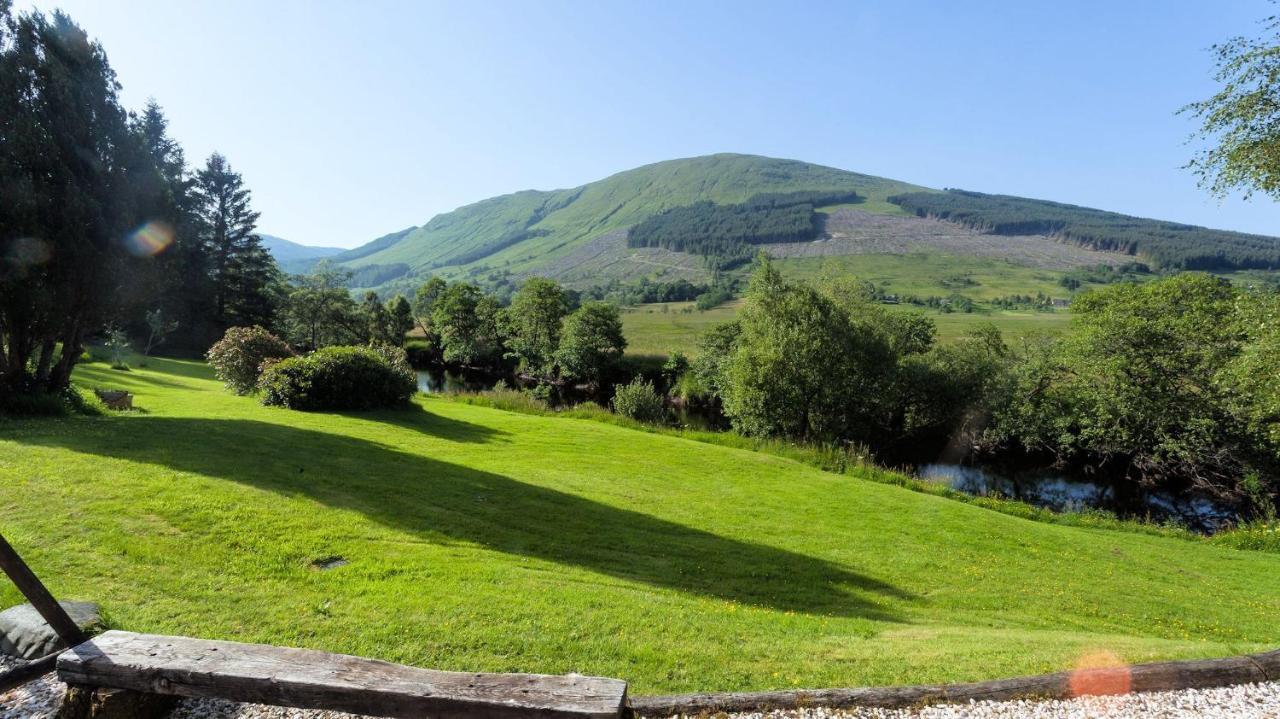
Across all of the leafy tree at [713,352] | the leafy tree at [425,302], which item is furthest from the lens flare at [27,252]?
the leafy tree at [425,302]

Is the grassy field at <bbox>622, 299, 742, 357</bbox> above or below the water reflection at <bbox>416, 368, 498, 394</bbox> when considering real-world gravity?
above

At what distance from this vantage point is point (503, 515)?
12844mm

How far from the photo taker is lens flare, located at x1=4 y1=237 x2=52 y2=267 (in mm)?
15383

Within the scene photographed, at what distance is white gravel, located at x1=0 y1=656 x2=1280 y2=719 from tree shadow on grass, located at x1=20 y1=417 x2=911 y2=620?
14.1 ft

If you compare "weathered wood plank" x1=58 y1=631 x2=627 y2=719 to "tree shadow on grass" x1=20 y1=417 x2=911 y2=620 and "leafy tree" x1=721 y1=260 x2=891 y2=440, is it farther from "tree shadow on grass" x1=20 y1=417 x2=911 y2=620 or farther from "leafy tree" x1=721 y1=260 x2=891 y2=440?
"leafy tree" x1=721 y1=260 x2=891 y2=440

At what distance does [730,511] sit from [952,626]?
6848mm

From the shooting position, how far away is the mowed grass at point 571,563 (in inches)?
275

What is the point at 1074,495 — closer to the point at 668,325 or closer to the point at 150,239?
the point at 150,239

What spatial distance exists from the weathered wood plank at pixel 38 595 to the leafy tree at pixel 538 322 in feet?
207

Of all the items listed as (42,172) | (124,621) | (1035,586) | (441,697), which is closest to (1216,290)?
(1035,586)

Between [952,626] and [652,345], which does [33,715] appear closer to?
[952,626]

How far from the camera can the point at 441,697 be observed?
4.65 meters

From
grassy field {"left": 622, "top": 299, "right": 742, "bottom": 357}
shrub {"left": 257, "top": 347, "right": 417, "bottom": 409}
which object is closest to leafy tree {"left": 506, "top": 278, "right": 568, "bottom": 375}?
grassy field {"left": 622, "top": 299, "right": 742, "bottom": 357}

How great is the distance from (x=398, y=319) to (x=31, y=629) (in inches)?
3183
